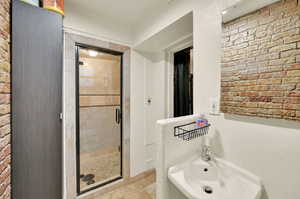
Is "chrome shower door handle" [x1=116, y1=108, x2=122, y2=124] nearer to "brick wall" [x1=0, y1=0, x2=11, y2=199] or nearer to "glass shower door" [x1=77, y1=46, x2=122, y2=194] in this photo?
"glass shower door" [x1=77, y1=46, x2=122, y2=194]

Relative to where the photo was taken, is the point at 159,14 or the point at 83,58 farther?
the point at 83,58

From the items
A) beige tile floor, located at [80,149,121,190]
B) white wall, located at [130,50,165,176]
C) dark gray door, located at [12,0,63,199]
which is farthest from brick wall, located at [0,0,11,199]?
white wall, located at [130,50,165,176]

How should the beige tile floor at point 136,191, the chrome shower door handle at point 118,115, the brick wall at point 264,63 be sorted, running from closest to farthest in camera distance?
the brick wall at point 264,63, the beige tile floor at point 136,191, the chrome shower door handle at point 118,115

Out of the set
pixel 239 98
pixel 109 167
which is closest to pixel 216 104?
pixel 239 98

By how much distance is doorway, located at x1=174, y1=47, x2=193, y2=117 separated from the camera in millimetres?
1761

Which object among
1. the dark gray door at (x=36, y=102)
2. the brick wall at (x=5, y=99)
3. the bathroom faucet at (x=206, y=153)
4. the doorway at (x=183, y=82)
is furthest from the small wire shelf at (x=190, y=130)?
the brick wall at (x=5, y=99)

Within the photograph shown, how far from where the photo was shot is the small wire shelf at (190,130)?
0.91 metres

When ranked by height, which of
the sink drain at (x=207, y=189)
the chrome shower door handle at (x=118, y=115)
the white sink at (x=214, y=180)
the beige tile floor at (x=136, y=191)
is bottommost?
the beige tile floor at (x=136, y=191)

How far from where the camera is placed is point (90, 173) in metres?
1.81

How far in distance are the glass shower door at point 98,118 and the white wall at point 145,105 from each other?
0.23 m

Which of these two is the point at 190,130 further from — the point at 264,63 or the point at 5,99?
the point at 5,99

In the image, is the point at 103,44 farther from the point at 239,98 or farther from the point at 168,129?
the point at 239,98

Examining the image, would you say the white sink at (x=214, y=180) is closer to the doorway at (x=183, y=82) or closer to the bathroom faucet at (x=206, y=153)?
the bathroom faucet at (x=206, y=153)

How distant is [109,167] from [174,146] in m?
1.56
